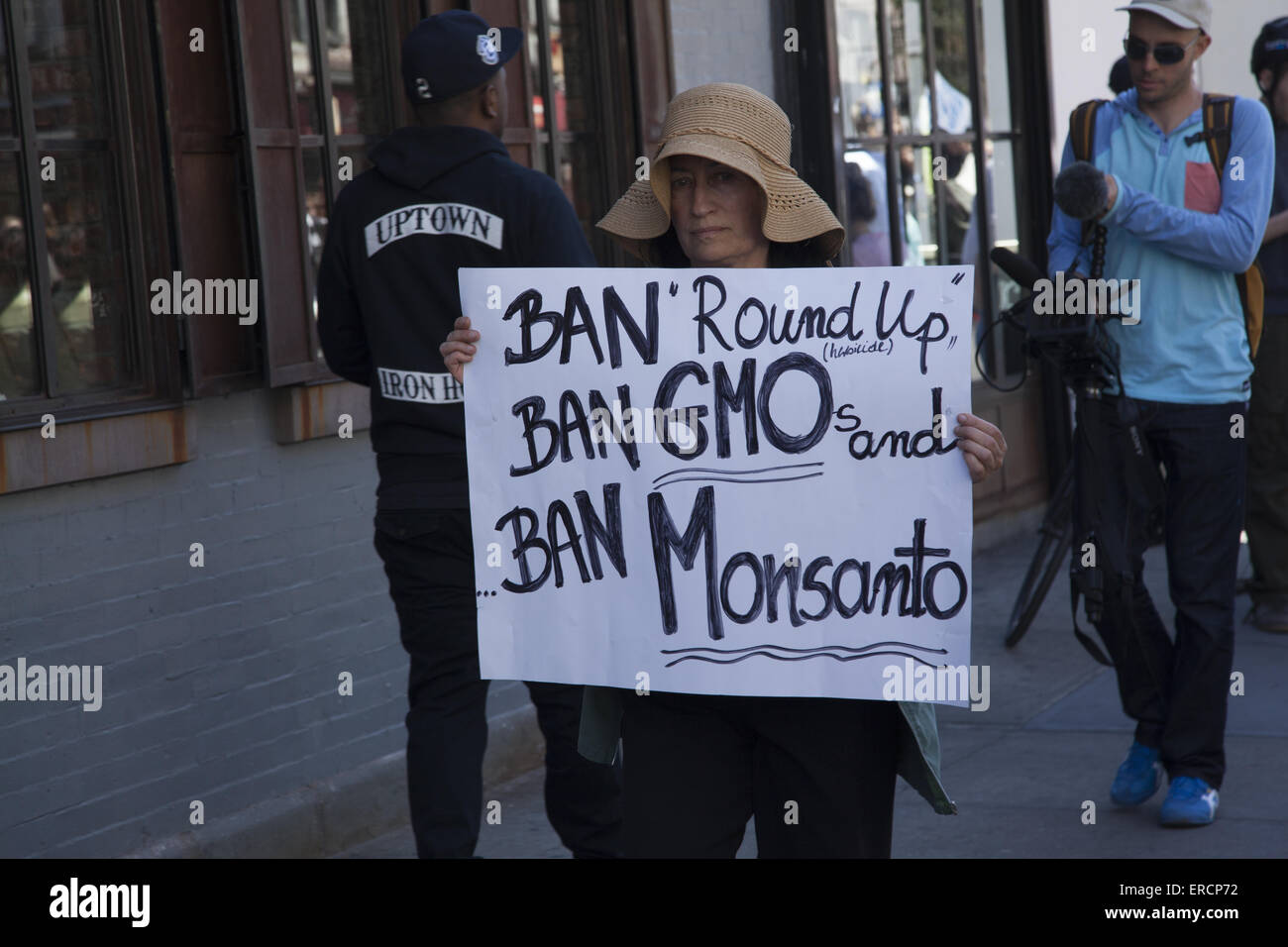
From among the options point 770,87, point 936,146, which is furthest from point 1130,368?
point 936,146

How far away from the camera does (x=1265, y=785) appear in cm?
515

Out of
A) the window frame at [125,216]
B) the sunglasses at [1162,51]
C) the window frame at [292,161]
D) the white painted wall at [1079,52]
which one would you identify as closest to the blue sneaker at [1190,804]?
the sunglasses at [1162,51]

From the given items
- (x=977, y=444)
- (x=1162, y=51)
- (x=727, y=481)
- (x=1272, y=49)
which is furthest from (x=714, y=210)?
(x=1272, y=49)

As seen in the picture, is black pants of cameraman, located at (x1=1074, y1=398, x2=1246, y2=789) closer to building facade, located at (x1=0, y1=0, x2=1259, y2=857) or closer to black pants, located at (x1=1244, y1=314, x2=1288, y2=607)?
building facade, located at (x1=0, y1=0, x2=1259, y2=857)

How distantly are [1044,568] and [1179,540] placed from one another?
8.66ft

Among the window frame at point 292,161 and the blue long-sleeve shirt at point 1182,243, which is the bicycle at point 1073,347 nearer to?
the blue long-sleeve shirt at point 1182,243

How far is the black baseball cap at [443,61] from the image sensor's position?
4141mm

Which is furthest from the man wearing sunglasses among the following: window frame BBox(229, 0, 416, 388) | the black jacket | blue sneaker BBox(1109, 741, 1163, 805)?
window frame BBox(229, 0, 416, 388)

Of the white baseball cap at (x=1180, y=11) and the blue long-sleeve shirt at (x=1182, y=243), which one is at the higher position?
the white baseball cap at (x=1180, y=11)

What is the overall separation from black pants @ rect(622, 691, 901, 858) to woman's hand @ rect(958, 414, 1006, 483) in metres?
0.45

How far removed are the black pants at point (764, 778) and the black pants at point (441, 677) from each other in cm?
124

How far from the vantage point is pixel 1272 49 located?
6879 millimetres

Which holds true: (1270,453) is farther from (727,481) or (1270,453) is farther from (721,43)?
(727,481)
